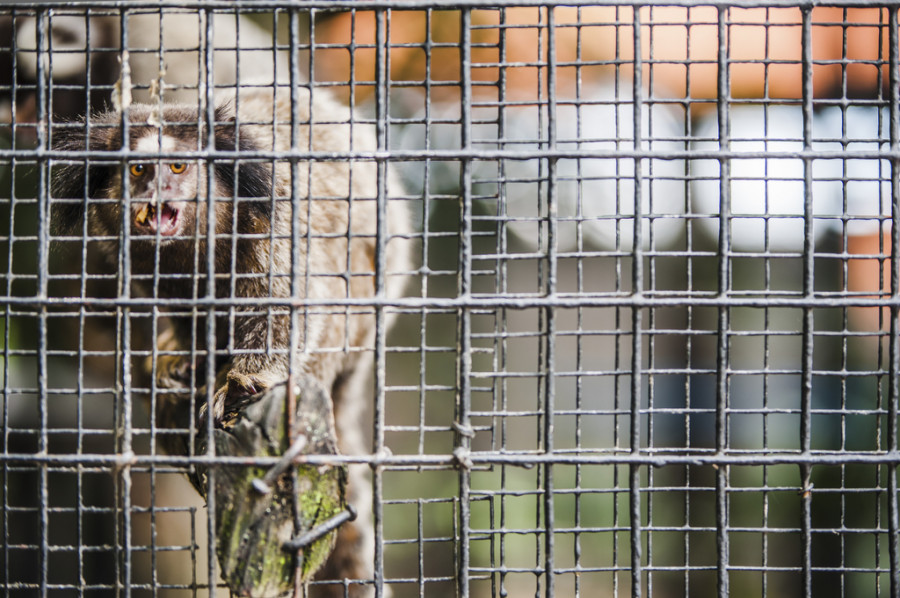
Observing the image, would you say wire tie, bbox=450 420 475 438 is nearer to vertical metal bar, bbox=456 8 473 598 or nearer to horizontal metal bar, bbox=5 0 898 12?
vertical metal bar, bbox=456 8 473 598

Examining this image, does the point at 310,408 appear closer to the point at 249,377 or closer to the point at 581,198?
the point at 249,377

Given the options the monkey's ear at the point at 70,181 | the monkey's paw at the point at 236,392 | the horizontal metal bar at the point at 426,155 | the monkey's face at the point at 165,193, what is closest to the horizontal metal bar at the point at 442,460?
the monkey's paw at the point at 236,392

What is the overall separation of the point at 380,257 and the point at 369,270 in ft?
5.10

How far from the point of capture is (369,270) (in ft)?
10.9

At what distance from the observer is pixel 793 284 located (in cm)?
816

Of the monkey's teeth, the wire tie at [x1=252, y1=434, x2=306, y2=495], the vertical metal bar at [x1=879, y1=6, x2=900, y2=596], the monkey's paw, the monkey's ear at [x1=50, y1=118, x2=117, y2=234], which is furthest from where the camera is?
the monkey's ear at [x1=50, y1=118, x2=117, y2=234]

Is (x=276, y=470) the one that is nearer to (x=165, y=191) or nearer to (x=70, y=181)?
(x=165, y=191)

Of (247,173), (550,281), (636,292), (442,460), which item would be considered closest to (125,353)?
(442,460)

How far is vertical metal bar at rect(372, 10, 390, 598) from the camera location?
5.72 ft

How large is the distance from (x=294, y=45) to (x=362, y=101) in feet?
11.6

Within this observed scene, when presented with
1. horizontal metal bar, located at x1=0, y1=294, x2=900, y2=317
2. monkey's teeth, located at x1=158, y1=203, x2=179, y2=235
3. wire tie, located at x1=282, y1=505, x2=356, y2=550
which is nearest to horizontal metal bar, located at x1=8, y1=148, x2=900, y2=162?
horizontal metal bar, located at x1=0, y1=294, x2=900, y2=317

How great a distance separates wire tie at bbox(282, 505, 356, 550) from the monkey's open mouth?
4.32ft

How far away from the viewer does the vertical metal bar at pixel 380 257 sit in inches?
68.7

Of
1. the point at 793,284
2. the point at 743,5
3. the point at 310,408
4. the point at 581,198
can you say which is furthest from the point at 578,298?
the point at 793,284
